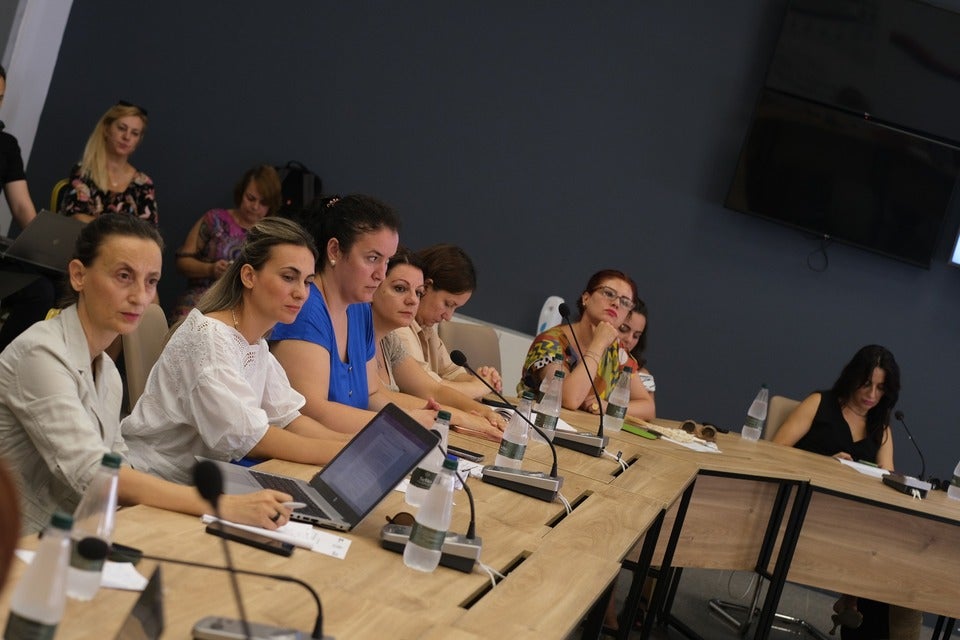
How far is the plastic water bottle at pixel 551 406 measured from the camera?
11.7ft

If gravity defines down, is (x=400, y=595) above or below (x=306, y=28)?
below

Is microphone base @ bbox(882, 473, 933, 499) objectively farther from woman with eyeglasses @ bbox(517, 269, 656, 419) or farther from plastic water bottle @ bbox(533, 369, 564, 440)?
plastic water bottle @ bbox(533, 369, 564, 440)

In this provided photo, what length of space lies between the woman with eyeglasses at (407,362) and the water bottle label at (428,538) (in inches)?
50.5

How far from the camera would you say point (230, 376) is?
8.31 ft

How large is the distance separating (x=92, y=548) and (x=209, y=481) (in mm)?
199

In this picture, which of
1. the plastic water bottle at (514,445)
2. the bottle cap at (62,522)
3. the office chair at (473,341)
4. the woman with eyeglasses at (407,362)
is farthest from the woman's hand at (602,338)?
the bottle cap at (62,522)

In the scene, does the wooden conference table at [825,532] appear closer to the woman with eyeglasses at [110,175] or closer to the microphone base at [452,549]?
the microphone base at [452,549]

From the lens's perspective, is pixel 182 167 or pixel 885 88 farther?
pixel 182 167

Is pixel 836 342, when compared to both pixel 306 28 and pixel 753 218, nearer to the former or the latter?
pixel 753 218

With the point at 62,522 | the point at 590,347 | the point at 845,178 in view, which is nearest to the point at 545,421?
the point at 590,347

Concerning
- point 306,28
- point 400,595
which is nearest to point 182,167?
point 306,28

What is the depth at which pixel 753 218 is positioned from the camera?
616 centimetres

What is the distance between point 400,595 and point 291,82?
489 cm

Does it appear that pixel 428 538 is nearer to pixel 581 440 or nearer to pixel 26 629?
pixel 26 629
